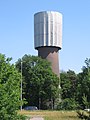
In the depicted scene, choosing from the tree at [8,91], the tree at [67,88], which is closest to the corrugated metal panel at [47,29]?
the tree at [67,88]

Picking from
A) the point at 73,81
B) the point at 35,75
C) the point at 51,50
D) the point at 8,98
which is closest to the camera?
the point at 8,98

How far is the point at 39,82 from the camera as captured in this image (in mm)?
79938

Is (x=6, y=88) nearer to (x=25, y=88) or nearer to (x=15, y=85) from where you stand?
(x=15, y=85)

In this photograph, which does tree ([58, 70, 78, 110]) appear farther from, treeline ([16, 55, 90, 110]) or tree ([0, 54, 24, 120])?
tree ([0, 54, 24, 120])

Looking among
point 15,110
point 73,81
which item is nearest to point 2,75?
point 15,110

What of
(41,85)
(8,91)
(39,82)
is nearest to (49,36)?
(39,82)

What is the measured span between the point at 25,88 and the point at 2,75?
67.6 meters

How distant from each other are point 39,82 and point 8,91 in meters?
64.3

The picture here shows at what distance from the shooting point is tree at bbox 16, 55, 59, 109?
264 feet

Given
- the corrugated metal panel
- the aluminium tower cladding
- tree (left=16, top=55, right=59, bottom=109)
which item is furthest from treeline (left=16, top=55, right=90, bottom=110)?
the corrugated metal panel

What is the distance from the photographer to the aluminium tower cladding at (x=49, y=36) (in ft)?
290

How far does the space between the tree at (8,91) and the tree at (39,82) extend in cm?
6371

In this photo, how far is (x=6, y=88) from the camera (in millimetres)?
15586

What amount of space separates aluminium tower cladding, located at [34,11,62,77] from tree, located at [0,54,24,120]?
7153cm
